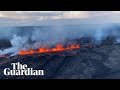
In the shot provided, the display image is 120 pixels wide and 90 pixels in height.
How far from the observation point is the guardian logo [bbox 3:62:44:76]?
124 inches

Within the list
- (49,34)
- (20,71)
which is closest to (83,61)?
(49,34)

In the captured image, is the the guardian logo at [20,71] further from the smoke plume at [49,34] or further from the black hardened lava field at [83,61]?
the smoke plume at [49,34]

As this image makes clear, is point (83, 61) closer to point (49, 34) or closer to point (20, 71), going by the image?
point (49, 34)

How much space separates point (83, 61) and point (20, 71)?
0.84 m

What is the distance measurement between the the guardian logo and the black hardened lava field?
0.05 meters

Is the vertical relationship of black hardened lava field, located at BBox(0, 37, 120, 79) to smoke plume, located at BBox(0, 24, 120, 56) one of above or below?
below

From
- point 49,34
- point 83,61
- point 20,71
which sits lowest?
point 20,71

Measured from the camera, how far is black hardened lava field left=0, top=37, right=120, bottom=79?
3.18 metres

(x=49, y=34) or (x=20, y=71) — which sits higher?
(x=49, y=34)

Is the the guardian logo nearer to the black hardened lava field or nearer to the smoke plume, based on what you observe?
the black hardened lava field

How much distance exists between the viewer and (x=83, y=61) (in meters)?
3.19

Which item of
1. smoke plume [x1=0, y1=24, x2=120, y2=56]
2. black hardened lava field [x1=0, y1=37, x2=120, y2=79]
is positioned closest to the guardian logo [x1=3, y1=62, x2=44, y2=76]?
black hardened lava field [x1=0, y1=37, x2=120, y2=79]

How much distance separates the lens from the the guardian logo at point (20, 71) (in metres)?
3.14
